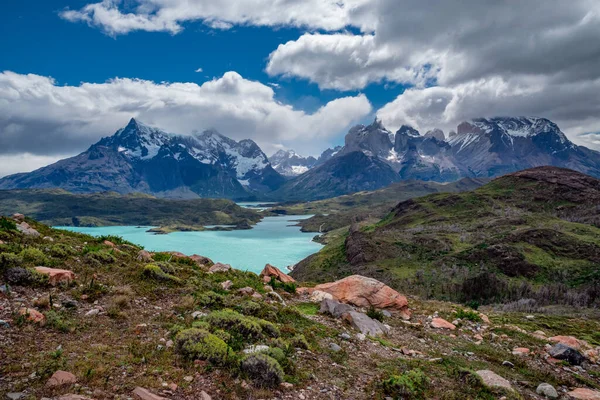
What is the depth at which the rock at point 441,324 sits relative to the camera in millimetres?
23359

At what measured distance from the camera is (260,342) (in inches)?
527

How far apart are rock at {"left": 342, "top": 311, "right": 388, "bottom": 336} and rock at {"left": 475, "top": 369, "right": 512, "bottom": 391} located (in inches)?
227

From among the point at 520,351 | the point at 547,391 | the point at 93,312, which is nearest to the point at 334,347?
the point at 547,391

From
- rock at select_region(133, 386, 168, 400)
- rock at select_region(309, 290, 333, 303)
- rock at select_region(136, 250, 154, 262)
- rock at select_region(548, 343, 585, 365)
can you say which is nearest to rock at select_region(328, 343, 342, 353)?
rock at select_region(133, 386, 168, 400)

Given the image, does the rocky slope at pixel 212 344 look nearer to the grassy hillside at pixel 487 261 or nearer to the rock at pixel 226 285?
the rock at pixel 226 285

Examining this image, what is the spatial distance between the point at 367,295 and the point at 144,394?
20223 millimetres

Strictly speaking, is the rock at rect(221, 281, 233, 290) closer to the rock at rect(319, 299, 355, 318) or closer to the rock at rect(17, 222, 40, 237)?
the rock at rect(319, 299, 355, 318)

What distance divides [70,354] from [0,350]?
1828mm

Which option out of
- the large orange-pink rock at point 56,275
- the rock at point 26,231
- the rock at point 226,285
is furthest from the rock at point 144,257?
the rock at point 26,231

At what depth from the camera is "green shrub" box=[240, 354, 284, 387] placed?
10883 millimetres

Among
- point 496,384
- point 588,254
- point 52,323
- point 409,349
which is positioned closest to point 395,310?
point 409,349

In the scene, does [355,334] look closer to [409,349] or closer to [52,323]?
[409,349]

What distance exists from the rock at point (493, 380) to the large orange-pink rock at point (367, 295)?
10.2 meters

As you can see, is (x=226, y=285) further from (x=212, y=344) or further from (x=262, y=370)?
(x=262, y=370)
